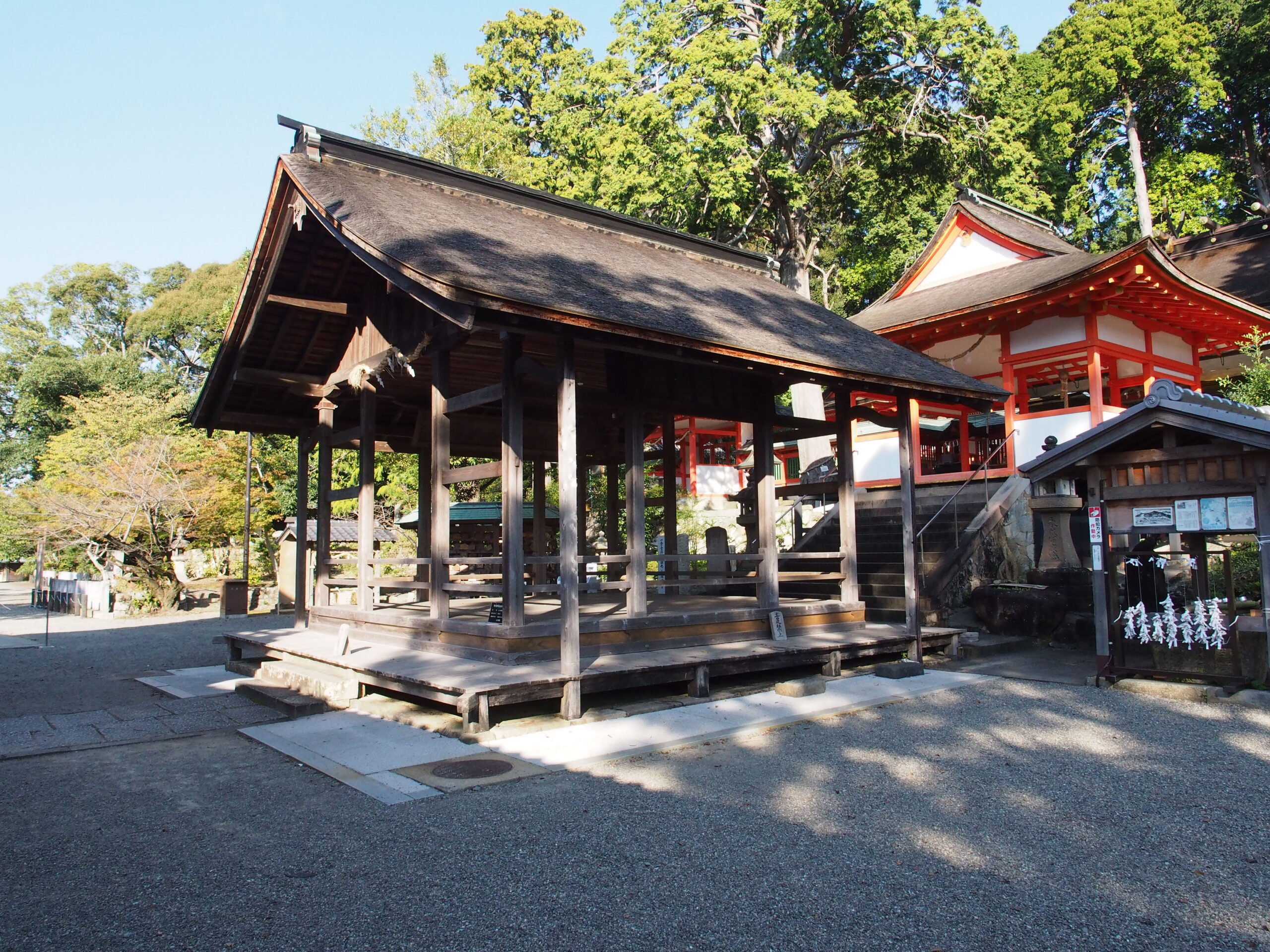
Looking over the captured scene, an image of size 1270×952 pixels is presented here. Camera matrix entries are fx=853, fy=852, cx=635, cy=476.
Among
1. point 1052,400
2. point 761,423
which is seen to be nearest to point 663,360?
point 761,423

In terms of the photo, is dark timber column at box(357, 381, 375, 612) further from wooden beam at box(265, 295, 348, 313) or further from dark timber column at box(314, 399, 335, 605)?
dark timber column at box(314, 399, 335, 605)

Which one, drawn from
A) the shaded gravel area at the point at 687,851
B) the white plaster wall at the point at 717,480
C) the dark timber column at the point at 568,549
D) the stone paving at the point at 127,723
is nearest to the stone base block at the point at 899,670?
the shaded gravel area at the point at 687,851

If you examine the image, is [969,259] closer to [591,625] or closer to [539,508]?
[539,508]

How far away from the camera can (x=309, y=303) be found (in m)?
10.3

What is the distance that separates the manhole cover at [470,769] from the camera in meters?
5.79

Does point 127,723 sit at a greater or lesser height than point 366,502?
lesser

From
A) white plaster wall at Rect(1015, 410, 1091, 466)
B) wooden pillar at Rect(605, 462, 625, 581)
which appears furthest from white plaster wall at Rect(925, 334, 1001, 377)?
wooden pillar at Rect(605, 462, 625, 581)

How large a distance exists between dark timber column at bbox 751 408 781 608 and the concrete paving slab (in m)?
6.15

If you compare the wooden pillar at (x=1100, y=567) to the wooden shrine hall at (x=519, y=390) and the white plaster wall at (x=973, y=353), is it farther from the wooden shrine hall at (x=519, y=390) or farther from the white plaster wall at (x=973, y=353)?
the white plaster wall at (x=973, y=353)

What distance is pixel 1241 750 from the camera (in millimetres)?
6266

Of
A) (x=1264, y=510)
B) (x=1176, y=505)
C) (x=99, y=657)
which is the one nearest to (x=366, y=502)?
(x=99, y=657)

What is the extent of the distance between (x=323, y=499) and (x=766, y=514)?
6.13 meters

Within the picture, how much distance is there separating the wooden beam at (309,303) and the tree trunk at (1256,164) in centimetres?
3390

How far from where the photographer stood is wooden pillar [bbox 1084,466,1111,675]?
875 cm
